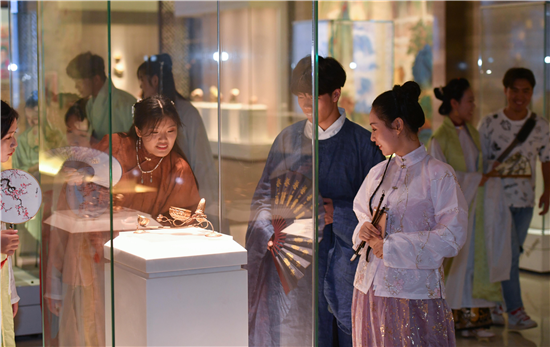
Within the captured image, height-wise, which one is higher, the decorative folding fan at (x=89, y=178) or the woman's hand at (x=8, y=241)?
the decorative folding fan at (x=89, y=178)

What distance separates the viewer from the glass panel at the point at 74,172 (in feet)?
5.92

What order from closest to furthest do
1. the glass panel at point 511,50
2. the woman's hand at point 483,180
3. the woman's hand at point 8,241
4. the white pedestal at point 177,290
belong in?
the white pedestal at point 177,290 → the woman's hand at point 8,241 → the woman's hand at point 483,180 → the glass panel at point 511,50

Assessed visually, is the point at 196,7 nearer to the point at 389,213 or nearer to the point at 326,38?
the point at 389,213

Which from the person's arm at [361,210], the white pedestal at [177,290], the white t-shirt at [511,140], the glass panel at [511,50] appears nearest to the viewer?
the white pedestal at [177,290]

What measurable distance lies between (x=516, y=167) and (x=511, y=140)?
0.64ft

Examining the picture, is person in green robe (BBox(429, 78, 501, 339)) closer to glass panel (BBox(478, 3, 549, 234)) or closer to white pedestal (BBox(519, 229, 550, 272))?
glass panel (BBox(478, 3, 549, 234))

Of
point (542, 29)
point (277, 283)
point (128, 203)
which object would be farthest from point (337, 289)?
point (542, 29)

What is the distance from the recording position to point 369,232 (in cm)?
219

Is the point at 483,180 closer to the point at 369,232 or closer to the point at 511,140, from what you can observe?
the point at 511,140

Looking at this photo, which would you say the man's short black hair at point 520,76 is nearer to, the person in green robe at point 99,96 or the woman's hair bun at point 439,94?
the woman's hair bun at point 439,94

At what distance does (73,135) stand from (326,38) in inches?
162

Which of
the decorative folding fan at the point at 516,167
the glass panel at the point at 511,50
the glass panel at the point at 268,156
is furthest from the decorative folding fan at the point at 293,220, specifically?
the glass panel at the point at 511,50

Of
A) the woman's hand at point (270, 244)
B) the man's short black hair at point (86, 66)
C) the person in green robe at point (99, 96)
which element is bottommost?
the woman's hand at point (270, 244)

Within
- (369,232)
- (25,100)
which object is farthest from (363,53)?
(369,232)
